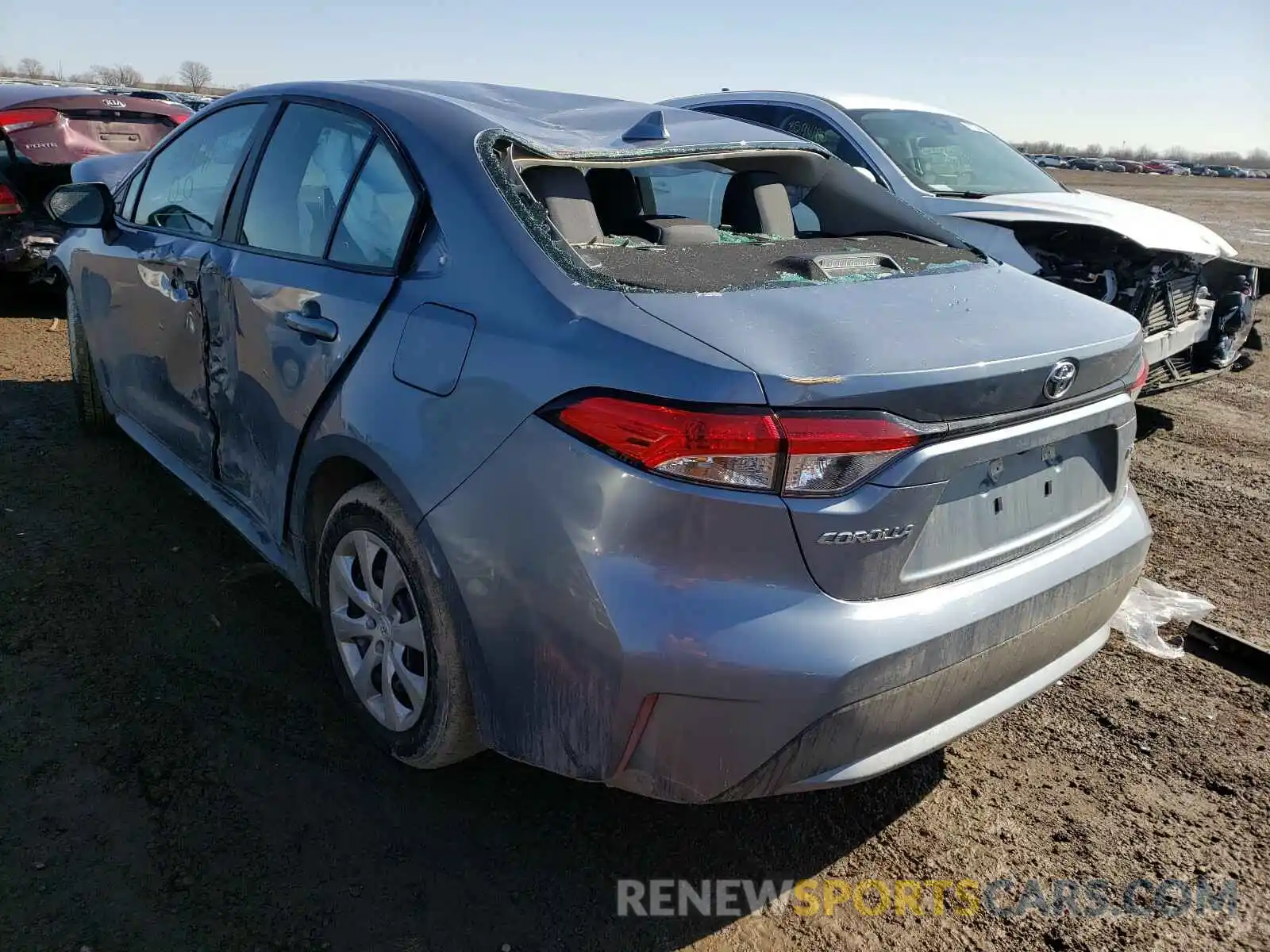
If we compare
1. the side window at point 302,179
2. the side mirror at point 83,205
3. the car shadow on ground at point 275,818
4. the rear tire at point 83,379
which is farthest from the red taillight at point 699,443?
the rear tire at point 83,379

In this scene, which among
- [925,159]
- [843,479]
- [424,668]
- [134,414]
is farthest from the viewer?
[925,159]

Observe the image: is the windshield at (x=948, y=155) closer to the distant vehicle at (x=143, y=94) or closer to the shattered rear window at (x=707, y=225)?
the shattered rear window at (x=707, y=225)

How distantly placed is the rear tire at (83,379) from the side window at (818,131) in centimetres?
396

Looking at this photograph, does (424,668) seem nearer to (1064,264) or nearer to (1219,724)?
(1219,724)

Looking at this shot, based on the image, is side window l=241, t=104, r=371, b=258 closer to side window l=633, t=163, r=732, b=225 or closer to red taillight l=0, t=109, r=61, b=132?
side window l=633, t=163, r=732, b=225

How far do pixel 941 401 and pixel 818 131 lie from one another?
15.2 feet

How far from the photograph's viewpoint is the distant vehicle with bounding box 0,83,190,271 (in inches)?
264

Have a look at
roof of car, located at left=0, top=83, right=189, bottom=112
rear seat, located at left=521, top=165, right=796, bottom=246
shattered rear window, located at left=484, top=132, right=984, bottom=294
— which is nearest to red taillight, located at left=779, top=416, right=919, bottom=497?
shattered rear window, located at left=484, top=132, right=984, bottom=294

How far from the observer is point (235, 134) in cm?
319

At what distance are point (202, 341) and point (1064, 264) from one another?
418 cm

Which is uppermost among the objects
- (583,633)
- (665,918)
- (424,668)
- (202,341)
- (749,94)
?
(749,94)

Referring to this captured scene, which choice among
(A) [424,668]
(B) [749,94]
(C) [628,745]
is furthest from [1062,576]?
(B) [749,94]

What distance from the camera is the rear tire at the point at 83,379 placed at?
4.46 m

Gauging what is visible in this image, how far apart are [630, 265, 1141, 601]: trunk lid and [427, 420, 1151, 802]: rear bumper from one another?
0.08 meters
